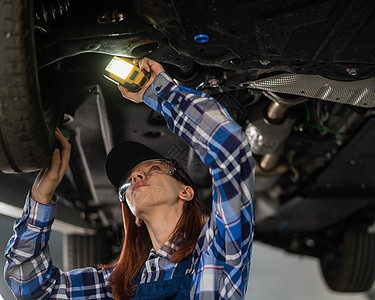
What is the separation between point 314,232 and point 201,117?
7.90ft

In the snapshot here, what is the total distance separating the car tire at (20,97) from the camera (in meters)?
1.26

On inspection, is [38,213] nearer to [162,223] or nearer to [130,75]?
[162,223]

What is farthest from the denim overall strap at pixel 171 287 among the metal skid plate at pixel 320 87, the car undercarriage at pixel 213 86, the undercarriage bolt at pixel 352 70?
the undercarriage bolt at pixel 352 70

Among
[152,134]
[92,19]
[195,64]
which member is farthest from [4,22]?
[152,134]

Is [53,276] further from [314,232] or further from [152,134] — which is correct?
[314,232]

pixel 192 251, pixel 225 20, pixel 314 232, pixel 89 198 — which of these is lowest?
pixel 314 232

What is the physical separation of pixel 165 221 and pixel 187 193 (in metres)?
0.12

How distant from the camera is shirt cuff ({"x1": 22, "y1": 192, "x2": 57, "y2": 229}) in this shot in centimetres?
169

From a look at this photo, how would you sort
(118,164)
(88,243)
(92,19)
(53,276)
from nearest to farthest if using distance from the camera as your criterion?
(92,19), (53,276), (118,164), (88,243)

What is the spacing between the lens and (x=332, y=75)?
5.84 ft

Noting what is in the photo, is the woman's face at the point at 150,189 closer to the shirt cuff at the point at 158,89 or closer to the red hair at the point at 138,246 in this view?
the red hair at the point at 138,246

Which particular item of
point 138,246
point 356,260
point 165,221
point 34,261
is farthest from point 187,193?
point 356,260

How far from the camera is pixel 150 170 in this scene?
1.85m

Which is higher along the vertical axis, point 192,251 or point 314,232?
point 192,251
